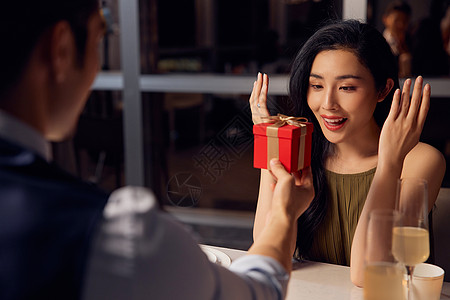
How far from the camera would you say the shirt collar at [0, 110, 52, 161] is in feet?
2.00

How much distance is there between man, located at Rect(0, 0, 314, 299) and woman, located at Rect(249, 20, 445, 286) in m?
0.82

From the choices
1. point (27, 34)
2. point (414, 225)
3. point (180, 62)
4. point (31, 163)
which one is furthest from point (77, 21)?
point (180, 62)

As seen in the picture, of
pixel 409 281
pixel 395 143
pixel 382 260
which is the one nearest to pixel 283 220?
pixel 382 260

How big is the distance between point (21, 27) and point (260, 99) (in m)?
0.94

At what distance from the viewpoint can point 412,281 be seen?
1.06m

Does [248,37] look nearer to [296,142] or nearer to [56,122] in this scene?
[296,142]

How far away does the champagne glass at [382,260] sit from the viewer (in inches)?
34.2

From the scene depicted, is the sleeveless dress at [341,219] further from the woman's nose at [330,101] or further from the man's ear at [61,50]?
the man's ear at [61,50]

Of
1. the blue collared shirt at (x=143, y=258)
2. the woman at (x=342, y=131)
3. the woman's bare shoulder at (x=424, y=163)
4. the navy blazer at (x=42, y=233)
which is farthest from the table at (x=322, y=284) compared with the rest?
the navy blazer at (x=42, y=233)

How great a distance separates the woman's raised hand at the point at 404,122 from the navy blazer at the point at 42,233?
96 centimetres

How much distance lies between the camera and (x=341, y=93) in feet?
4.92

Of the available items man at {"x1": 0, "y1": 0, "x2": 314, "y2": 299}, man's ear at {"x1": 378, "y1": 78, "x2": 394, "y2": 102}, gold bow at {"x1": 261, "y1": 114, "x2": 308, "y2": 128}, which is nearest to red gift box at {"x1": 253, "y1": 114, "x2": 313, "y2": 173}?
gold bow at {"x1": 261, "y1": 114, "x2": 308, "y2": 128}

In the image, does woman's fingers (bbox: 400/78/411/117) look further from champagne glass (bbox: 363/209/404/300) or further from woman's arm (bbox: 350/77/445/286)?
champagne glass (bbox: 363/209/404/300)

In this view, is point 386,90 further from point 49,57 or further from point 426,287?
point 49,57
